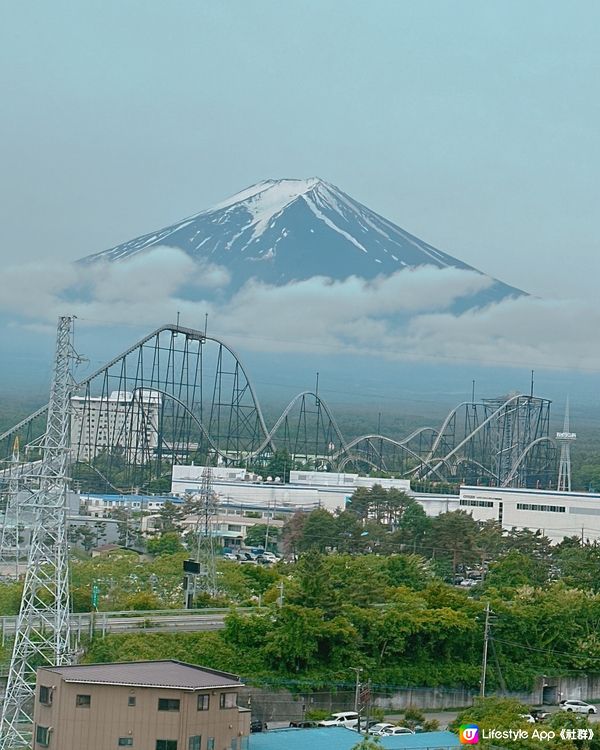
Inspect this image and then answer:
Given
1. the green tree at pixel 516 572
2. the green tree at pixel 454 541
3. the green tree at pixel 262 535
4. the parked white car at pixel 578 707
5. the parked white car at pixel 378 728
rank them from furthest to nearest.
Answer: the green tree at pixel 262 535, the green tree at pixel 454 541, the green tree at pixel 516 572, the parked white car at pixel 578 707, the parked white car at pixel 378 728

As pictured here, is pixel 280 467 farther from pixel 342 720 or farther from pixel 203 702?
pixel 203 702

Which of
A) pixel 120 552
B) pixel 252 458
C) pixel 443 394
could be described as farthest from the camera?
pixel 443 394

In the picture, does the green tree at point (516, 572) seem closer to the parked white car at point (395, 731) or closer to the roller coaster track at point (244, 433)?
the parked white car at point (395, 731)

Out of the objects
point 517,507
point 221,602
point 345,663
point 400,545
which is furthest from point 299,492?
point 345,663

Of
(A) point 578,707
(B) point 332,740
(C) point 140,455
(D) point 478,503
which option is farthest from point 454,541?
(C) point 140,455

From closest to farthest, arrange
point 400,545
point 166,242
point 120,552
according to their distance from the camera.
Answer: point 120,552 → point 400,545 → point 166,242

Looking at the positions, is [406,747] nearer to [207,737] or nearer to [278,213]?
[207,737]

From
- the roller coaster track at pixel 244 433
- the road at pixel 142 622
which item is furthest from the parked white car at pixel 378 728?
the roller coaster track at pixel 244 433
